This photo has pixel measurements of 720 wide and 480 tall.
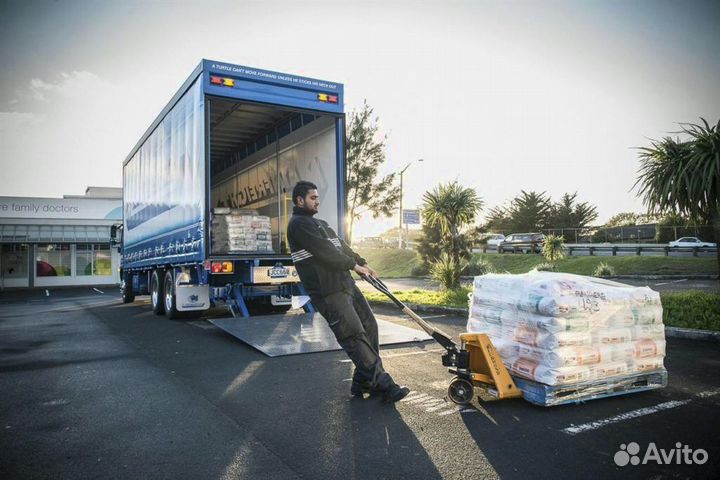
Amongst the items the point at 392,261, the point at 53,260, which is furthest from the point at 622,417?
the point at 53,260

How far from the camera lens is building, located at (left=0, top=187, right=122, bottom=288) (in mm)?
31297

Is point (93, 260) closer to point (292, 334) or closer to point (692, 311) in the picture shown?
point (292, 334)

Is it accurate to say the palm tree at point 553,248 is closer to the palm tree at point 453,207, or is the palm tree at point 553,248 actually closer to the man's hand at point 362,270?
the palm tree at point 453,207

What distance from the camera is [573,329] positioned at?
4.07 m

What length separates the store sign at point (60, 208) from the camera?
32562 mm

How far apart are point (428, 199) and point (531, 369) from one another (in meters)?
11.9

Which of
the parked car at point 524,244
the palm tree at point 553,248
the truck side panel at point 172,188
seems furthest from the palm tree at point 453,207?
the parked car at point 524,244

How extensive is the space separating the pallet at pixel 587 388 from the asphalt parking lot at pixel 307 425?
10cm

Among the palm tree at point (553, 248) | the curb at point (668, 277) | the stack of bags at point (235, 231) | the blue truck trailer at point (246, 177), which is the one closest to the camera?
the blue truck trailer at point (246, 177)

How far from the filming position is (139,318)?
11.6m

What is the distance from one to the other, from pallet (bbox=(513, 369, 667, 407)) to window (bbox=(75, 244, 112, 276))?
1394 inches

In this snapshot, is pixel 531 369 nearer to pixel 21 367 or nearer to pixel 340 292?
pixel 340 292

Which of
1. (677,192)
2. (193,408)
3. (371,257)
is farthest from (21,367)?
(371,257)

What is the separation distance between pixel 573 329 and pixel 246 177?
10284 millimetres
